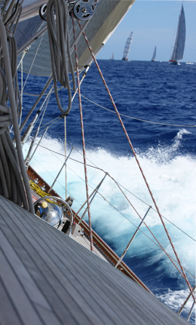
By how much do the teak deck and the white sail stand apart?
30.9 meters

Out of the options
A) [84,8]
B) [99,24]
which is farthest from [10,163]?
[99,24]

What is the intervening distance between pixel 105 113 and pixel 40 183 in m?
6.30

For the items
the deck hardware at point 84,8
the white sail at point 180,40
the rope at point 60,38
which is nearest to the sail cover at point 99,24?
the deck hardware at point 84,8

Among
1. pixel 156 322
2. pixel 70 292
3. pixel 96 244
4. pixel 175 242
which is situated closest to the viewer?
pixel 70 292

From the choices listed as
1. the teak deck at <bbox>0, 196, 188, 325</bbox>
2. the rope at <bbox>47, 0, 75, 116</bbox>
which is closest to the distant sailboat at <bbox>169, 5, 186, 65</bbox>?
the rope at <bbox>47, 0, 75, 116</bbox>

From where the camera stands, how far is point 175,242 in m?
4.31

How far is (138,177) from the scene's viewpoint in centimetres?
585

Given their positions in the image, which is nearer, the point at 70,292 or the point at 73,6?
the point at 70,292

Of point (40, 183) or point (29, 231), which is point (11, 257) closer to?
point (29, 231)

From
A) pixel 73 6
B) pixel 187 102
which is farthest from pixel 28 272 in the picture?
pixel 187 102

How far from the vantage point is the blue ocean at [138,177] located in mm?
3553

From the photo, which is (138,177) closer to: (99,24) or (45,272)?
(99,24)

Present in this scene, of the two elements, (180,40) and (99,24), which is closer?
(99,24)

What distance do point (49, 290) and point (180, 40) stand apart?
3427cm
